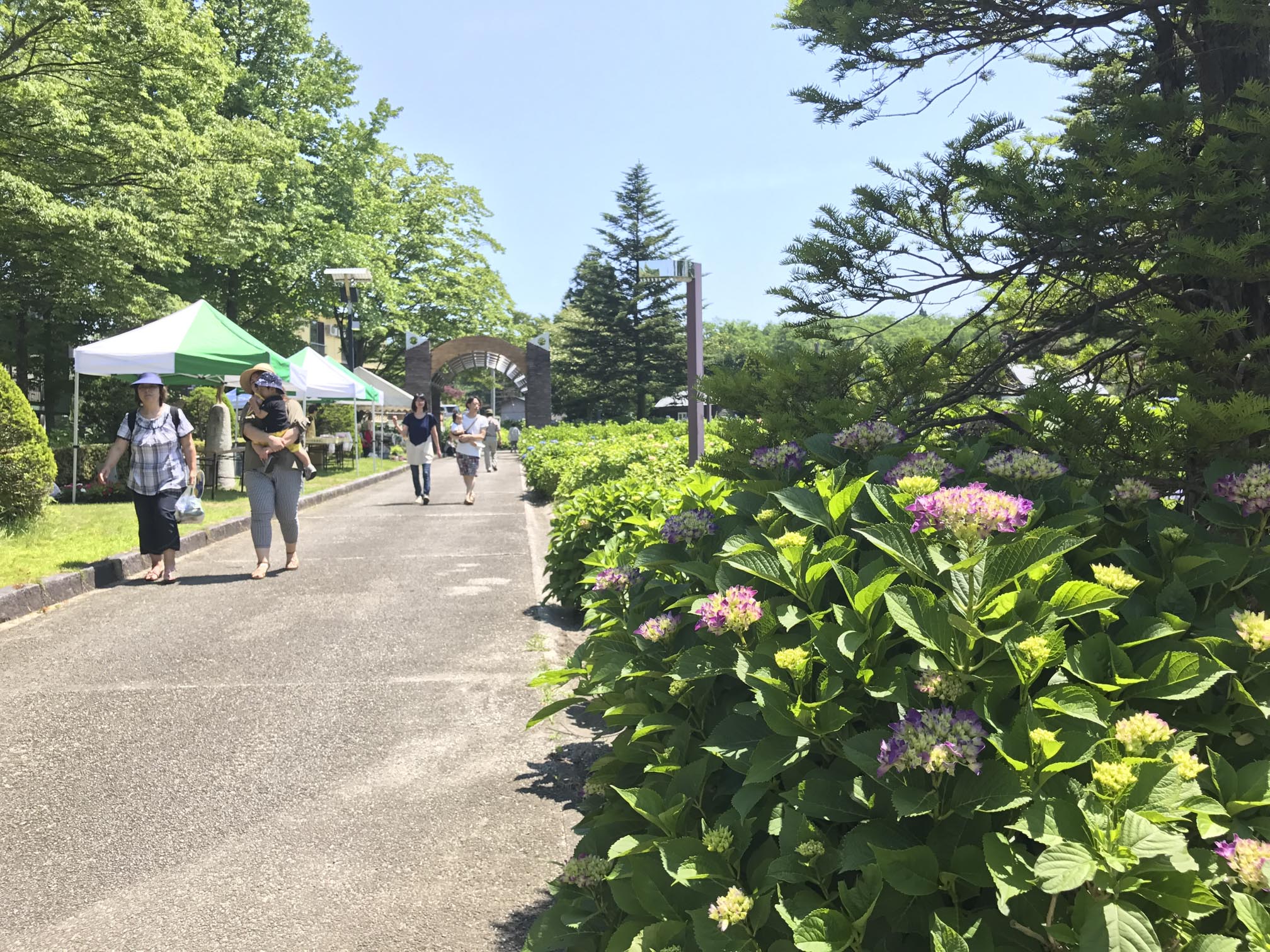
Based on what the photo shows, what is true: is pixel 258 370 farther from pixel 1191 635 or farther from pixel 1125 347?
pixel 1191 635

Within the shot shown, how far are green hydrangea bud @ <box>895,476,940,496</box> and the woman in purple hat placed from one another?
7.63 m

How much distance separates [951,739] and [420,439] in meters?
14.8

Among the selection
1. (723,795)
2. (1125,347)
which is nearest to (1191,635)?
(723,795)

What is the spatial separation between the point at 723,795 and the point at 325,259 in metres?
27.8

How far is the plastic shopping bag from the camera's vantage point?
821cm

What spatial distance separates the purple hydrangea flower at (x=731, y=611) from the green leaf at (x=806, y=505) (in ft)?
0.91

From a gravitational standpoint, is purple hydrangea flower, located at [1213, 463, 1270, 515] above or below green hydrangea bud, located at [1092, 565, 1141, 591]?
above

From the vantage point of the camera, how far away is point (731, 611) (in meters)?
1.90

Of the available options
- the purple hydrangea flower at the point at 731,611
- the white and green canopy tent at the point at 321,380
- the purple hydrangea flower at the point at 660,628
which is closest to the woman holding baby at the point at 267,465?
the purple hydrangea flower at the point at 660,628

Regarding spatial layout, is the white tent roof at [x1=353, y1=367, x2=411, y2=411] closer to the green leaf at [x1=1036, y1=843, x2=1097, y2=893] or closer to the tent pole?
the tent pole

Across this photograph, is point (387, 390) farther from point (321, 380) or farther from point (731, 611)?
point (731, 611)

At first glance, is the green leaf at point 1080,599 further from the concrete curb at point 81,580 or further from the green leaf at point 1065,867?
the concrete curb at point 81,580

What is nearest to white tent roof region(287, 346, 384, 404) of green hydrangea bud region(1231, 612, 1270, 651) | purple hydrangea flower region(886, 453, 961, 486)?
purple hydrangea flower region(886, 453, 961, 486)

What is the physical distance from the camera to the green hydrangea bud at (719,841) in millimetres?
1711
